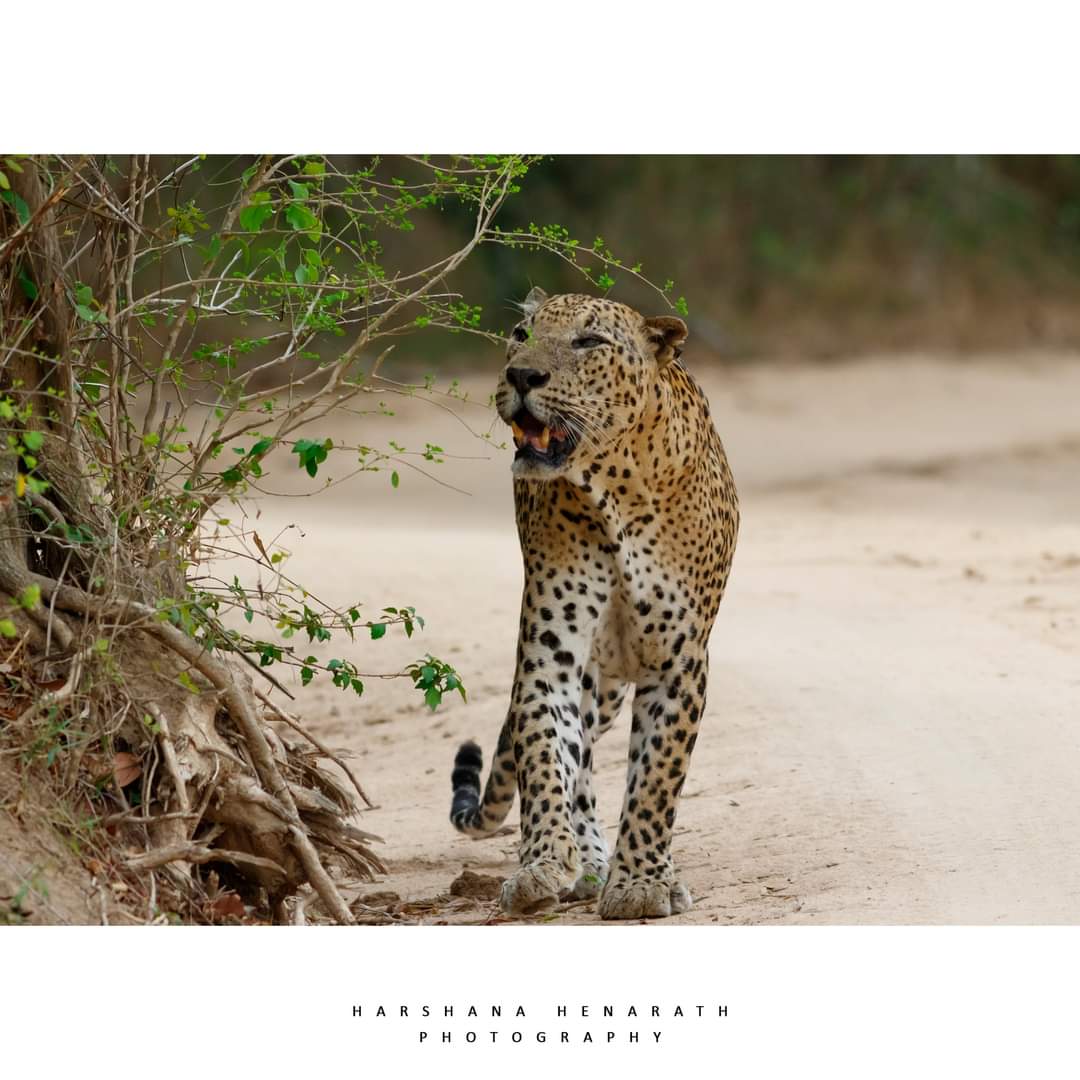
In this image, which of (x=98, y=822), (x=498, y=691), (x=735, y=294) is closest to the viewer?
(x=98, y=822)

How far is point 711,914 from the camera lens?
6.16m

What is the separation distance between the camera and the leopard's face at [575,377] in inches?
239

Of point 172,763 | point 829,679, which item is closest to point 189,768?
point 172,763

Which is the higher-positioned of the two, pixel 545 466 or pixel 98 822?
pixel 545 466

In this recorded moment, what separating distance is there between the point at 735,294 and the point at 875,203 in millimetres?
2473

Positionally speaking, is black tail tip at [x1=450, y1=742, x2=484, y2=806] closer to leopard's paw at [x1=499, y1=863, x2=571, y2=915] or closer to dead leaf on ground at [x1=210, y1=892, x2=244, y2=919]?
leopard's paw at [x1=499, y1=863, x2=571, y2=915]

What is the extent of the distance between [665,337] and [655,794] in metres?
1.58

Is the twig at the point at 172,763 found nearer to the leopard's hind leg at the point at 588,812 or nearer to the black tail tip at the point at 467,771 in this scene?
the leopard's hind leg at the point at 588,812

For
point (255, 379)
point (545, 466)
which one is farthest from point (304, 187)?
point (255, 379)

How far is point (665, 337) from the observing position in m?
6.51

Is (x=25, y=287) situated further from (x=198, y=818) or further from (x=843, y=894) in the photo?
(x=843, y=894)

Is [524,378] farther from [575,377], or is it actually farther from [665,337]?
[665,337]

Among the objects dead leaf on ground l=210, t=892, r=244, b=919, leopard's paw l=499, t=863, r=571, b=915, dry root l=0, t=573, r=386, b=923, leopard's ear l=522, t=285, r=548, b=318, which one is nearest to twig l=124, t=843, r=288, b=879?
dry root l=0, t=573, r=386, b=923
